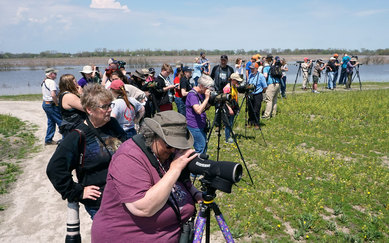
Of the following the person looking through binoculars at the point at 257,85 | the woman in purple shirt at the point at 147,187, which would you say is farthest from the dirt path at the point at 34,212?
the person looking through binoculars at the point at 257,85

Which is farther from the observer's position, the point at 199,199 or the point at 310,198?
the point at 310,198

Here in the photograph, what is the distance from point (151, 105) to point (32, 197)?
3.65 metres

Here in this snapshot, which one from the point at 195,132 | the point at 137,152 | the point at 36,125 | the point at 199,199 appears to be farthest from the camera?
→ the point at 36,125

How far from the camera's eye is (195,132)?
526 centimetres

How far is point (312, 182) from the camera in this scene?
5.61 metres

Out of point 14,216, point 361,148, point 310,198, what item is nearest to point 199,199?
point 310,198

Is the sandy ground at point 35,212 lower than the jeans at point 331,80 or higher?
lower

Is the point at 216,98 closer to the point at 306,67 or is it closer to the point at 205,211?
the point at 205,211

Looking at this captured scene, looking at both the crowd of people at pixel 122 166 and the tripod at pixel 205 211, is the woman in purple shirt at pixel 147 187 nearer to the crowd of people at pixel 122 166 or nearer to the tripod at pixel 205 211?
the crowd of people at pixel 122 166

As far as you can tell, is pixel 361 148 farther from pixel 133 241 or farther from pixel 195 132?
pixel 133 241

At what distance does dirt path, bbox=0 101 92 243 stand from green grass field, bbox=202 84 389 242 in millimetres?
2428

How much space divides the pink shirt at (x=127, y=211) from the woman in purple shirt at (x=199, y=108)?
10.1ft

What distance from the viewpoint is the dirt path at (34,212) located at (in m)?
4.16

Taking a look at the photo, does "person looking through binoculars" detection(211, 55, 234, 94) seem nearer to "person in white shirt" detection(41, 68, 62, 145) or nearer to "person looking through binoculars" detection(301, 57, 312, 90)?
"person in white shirt" detection(41, 68, 62, 145)
